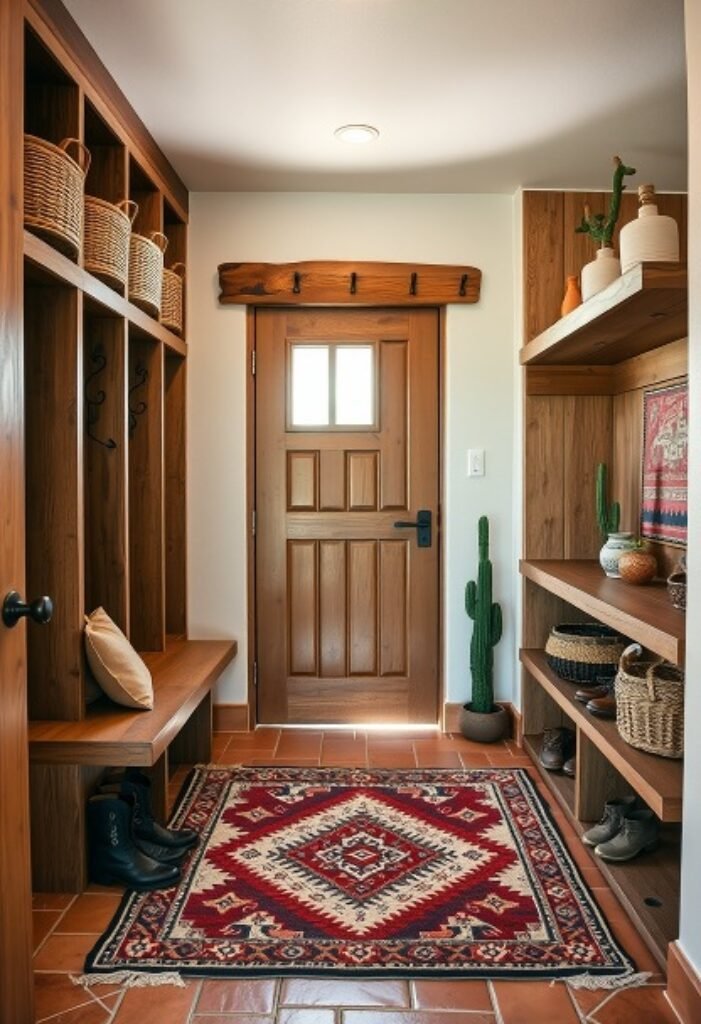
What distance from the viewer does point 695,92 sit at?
1595 millimetres

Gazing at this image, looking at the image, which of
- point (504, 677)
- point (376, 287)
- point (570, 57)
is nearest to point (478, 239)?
point (376, 287)

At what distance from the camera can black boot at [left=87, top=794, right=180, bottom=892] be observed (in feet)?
7.09

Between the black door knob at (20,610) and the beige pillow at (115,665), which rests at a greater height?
the black door knob at (20,610)

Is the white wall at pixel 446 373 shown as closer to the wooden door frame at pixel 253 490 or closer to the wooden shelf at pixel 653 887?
the wooden door frame at pixel 253 490

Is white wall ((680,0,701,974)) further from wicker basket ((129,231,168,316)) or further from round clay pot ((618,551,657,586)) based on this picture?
wicker basket ((129,231,168,316))

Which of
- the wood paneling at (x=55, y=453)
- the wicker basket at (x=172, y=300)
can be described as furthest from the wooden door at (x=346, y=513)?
the wood paneling at (x=55, y=453)

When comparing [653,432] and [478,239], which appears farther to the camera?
[478,239]

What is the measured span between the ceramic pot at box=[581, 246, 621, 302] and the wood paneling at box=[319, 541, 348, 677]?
5.18ft

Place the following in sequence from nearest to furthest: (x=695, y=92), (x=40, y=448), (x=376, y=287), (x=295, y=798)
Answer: (x=695, y=92), (x=40, y=448), (x=295, y=798), (x=376, y=287)

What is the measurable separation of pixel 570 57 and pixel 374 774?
8.41 ft

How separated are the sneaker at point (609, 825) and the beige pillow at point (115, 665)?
1437 mm

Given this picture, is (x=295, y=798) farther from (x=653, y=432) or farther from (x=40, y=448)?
(x=653, y=432)

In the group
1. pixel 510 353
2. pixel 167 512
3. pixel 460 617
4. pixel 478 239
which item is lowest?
pixel 460 617

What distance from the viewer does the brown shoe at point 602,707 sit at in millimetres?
2379
